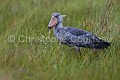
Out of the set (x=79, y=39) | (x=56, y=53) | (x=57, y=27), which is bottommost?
(x=56, y=53)

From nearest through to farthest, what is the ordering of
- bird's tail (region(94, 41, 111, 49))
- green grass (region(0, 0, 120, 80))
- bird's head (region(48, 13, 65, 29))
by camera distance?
→ green grass (region(0, 0, 120, 80))
bird's tail (region(94, 41, 111, 49))
bird's head (region(48, 13, 65, 29))

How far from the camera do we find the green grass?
5.52 metres

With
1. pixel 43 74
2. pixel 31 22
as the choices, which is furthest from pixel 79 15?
pixel 43 74

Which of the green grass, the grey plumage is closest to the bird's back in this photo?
the grey plumage

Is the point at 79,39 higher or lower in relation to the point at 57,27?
lower

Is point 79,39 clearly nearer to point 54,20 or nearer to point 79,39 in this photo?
point 79,39

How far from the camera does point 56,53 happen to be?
6.22m

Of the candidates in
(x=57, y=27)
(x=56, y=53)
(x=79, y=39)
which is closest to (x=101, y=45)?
(x=79, y=39)

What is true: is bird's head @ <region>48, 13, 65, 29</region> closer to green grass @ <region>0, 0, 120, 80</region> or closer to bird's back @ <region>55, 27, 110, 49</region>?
bird's back @ <region>55, 27, 110, 49</region>

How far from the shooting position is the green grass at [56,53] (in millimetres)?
5520

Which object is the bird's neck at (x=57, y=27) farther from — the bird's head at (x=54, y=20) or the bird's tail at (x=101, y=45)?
the bird's tail at (x=101, y=45)

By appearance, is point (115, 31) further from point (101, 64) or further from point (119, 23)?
point (101, 64)

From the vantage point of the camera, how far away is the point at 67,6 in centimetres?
926

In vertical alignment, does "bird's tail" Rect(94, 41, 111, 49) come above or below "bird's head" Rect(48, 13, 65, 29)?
below
